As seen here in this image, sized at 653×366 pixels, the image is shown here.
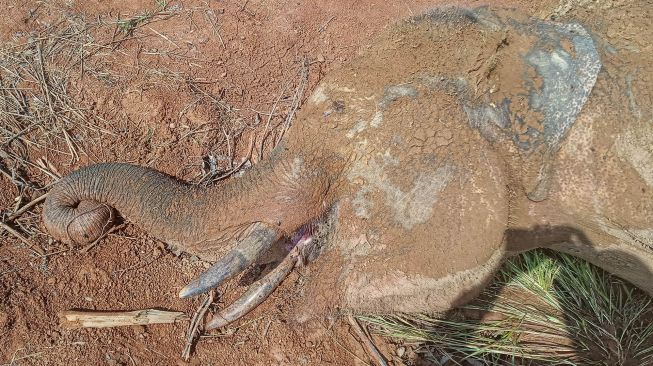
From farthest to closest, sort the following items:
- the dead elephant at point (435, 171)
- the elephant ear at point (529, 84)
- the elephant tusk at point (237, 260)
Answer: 1. the elephant ear at point (529, 84)
2. the dead elephant at point (435, 171)
3. the elephant tusk at point (237, 260)

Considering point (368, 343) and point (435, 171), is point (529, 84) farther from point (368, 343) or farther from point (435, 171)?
point (368, 343)

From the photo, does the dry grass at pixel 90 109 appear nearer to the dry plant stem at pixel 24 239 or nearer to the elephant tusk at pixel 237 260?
the dry plant stem at pixel 24 239

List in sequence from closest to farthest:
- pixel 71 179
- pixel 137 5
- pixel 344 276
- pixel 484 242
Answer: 1. pixel 484 242
2. pixel 344 276
3. pixel 71 179
4. pixel 137 5

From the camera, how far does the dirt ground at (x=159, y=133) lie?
350cm

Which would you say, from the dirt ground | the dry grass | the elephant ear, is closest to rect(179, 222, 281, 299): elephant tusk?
the dirt ground

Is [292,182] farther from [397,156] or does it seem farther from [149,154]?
[149,154]

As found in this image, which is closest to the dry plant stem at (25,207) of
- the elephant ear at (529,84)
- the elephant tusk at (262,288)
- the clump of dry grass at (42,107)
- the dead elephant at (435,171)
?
the clump of dry grass at (42,107)

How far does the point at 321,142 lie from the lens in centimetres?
278

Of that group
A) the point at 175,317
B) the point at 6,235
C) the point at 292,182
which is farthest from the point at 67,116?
the point at 292,182

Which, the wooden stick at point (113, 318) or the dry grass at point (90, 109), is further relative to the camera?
the dry grass at point (90, 109)

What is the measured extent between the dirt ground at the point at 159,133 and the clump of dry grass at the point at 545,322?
40cm

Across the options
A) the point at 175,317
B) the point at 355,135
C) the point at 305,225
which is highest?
the point at 355,135

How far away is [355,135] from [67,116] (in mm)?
2913

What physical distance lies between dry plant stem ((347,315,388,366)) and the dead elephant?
2.72ft
